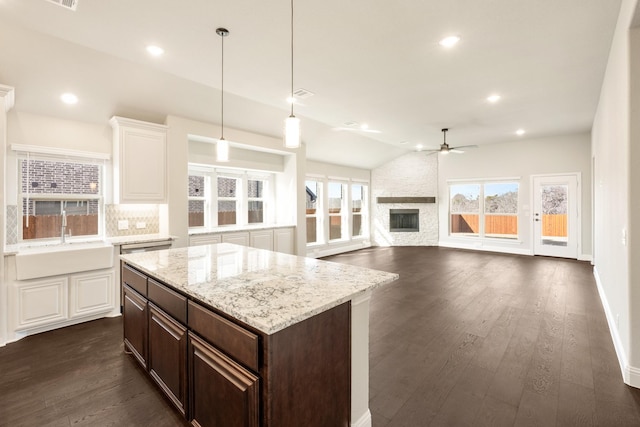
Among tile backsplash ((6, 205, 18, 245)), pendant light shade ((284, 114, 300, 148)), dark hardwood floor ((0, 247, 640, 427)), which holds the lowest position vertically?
dark hardwood floor ((0, 247, 640, 427))

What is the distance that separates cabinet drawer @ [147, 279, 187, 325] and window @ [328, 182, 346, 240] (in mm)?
6191

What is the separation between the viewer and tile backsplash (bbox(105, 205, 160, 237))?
4.06m

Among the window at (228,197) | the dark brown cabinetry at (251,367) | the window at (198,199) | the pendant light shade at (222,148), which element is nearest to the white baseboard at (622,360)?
the dark brown cabinetry at (251,367)

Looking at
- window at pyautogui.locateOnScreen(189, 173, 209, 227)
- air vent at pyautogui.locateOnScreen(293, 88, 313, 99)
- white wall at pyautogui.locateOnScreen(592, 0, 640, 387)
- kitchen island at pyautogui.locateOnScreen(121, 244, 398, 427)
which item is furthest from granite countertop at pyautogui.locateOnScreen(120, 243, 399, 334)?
window at pyautogui.locateOnScreen(189, 173, 209, 227)

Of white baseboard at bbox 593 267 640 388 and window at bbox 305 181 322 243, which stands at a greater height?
window at bbox 305 181 322 243

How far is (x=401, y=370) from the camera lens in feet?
7.79

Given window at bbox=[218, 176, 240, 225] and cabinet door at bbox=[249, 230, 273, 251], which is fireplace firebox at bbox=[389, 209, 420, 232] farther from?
window at bbox=[218, 176, 240, 225]

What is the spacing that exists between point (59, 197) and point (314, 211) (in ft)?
16.7

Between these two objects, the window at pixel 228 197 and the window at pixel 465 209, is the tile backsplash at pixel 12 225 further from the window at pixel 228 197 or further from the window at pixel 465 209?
the window at pixel 465 209

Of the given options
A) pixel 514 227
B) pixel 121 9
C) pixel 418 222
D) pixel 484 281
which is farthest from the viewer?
pixel 418 222

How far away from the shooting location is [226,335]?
4.50 feet

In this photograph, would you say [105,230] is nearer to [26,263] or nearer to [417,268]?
[26,263]

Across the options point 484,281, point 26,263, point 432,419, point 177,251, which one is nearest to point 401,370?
point 432,419

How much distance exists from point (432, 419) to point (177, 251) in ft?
8.01
